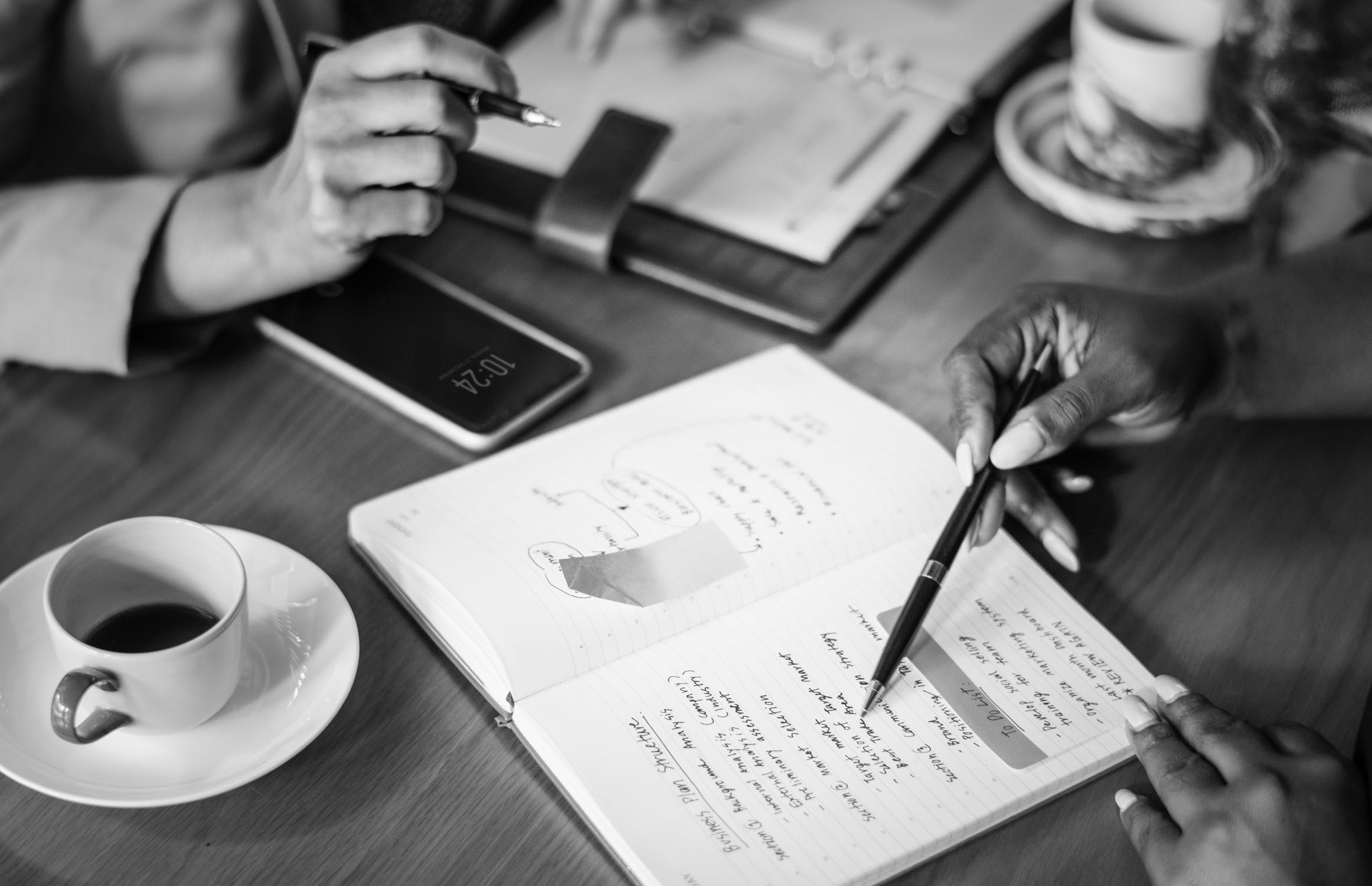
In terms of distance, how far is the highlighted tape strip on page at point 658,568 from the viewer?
70 cm

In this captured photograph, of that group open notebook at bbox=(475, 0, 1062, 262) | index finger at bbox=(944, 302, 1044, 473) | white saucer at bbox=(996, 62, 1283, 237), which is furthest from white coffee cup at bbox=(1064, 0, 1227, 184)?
index finger at bbox=(944, 302, 1044, 473)

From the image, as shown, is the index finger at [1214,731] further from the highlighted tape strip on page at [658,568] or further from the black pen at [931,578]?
the highlighted tape strip on page at [658,568]

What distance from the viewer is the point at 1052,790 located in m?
0.63

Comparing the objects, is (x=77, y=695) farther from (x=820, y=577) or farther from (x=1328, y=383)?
(x=1328, y=383)

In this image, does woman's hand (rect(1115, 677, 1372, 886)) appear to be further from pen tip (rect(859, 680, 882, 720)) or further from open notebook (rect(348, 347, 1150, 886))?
pen tip (rect(859, 680, 882, 720))

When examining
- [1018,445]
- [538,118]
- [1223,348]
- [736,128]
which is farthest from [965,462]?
[736,128]

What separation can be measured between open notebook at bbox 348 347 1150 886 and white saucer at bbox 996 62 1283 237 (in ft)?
1.10

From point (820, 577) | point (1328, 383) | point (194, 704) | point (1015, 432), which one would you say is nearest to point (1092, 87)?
point (1328, 383)

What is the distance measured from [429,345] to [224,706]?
1.07ft

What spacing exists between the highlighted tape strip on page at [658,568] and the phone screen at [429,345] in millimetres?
154

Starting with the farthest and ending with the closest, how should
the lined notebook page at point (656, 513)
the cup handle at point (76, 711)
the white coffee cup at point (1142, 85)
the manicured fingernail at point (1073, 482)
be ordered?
the white coffee cup at point (1142, 85) → the manicured fingernail at point (1073, 482) → the lined notebook page at point (656, 513) → the cup handle at point (76, 711)

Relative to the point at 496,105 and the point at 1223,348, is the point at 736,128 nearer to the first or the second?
the point at 496,105

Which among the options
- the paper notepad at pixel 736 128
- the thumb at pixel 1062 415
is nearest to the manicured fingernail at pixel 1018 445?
the thumb at pixel 1062 415

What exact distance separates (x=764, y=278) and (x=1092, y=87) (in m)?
0.33
